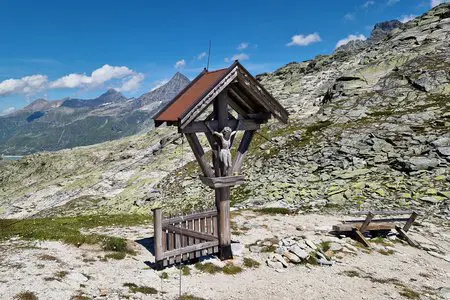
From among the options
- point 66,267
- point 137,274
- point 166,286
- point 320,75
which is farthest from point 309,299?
point 320,75

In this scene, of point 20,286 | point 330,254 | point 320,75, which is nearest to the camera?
point 20,286

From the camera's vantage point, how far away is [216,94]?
11.9 m

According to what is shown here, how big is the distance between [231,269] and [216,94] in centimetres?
670

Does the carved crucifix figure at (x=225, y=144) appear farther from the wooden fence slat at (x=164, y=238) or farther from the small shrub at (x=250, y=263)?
the small shrub at (x=250, y=263)

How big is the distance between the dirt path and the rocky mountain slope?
25.4 ft

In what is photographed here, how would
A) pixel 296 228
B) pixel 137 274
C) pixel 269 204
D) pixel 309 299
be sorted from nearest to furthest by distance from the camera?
pixel 309 299, pixel 137 274, pixel 296 228, pixel 269 204

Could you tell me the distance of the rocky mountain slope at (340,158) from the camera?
23.2m

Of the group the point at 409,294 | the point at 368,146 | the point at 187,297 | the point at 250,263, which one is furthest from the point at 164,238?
the point at 368,146

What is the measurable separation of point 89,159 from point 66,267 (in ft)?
215

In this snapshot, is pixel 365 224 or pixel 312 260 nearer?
pixel 312 260

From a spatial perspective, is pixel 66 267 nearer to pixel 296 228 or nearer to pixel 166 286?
pixel 166 286

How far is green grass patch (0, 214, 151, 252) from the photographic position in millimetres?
13938

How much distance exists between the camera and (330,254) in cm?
1410

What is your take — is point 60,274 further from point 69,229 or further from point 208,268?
point 69,229
